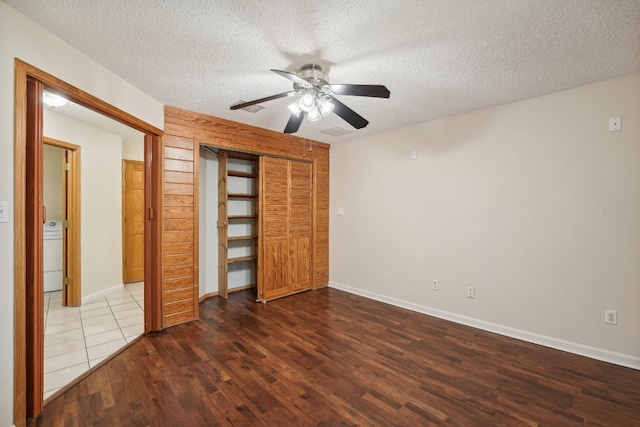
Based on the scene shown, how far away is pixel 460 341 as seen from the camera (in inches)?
110

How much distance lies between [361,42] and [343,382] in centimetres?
243

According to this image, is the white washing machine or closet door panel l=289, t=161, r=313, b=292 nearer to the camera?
the white washing machine

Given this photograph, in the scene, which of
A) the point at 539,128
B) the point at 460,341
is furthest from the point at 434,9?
the point at 460,341

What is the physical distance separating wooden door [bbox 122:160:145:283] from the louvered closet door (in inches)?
98.3

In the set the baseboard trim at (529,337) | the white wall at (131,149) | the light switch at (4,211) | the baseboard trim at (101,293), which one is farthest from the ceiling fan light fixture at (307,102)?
the baseboard trim at (101,293)

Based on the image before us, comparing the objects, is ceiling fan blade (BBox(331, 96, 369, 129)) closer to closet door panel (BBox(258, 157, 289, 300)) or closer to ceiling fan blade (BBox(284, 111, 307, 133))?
ceiling fan blade (BBox(284, 111, 307, 133))

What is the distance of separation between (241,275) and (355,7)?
4082mm

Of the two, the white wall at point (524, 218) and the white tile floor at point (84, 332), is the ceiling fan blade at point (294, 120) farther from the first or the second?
the white tile floor at point (84, 332)

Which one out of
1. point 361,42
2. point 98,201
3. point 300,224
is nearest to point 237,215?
point 300,224

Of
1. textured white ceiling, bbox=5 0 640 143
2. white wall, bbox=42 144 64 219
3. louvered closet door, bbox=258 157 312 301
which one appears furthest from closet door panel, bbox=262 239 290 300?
white wall, bbox=42 144 64 219

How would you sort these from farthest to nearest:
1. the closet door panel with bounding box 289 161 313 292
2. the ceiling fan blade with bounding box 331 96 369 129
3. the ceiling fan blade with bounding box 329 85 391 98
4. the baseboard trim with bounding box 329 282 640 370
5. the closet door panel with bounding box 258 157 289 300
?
the closet door panel with bounding box 289 161 313 292
the closet door panel with bounding box 258 157 289 300
the baseboard trim with bounding box 329 282 640 370
the ceiling fan blade with bounding box 331 96 369 129
the ceiling fan blade with bounding box 329 85 391 98

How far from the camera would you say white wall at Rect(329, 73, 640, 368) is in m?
2.35

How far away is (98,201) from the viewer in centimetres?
402

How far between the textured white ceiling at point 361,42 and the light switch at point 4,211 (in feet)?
3.55
